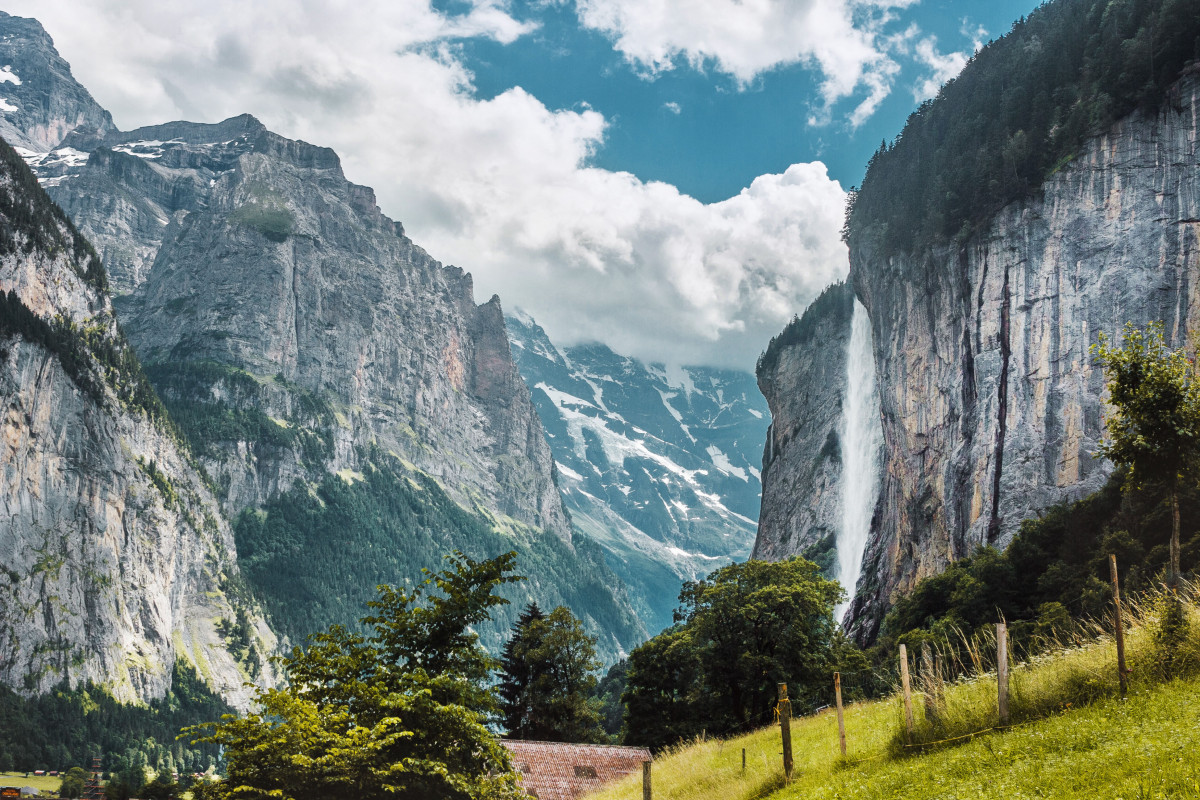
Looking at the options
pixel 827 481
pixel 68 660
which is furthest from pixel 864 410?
pixel 68 660

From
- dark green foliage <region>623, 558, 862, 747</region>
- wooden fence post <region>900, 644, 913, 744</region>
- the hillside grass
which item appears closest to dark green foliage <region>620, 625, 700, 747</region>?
dark green foliage <region>623, 558, 862, 747</region>

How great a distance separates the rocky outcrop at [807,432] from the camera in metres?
132

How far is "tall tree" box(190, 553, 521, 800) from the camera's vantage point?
17.5 metres

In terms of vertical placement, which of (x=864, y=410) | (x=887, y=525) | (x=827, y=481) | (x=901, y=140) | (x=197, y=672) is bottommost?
(x=197, y=672)

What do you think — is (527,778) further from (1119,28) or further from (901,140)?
(901,140)

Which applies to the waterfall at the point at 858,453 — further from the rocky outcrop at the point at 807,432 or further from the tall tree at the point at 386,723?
the tall tree at the point at 386,723

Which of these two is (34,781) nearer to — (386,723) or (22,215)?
(22,215)

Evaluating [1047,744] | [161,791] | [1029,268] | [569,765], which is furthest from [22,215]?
[1047,744]

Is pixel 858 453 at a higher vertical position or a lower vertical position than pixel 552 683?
higher

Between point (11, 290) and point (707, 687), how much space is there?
18471 centimetres

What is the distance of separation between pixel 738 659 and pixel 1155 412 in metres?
29.2

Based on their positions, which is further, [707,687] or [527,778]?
[707,687]

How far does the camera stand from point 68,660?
522 ft

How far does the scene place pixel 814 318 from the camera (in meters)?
154
